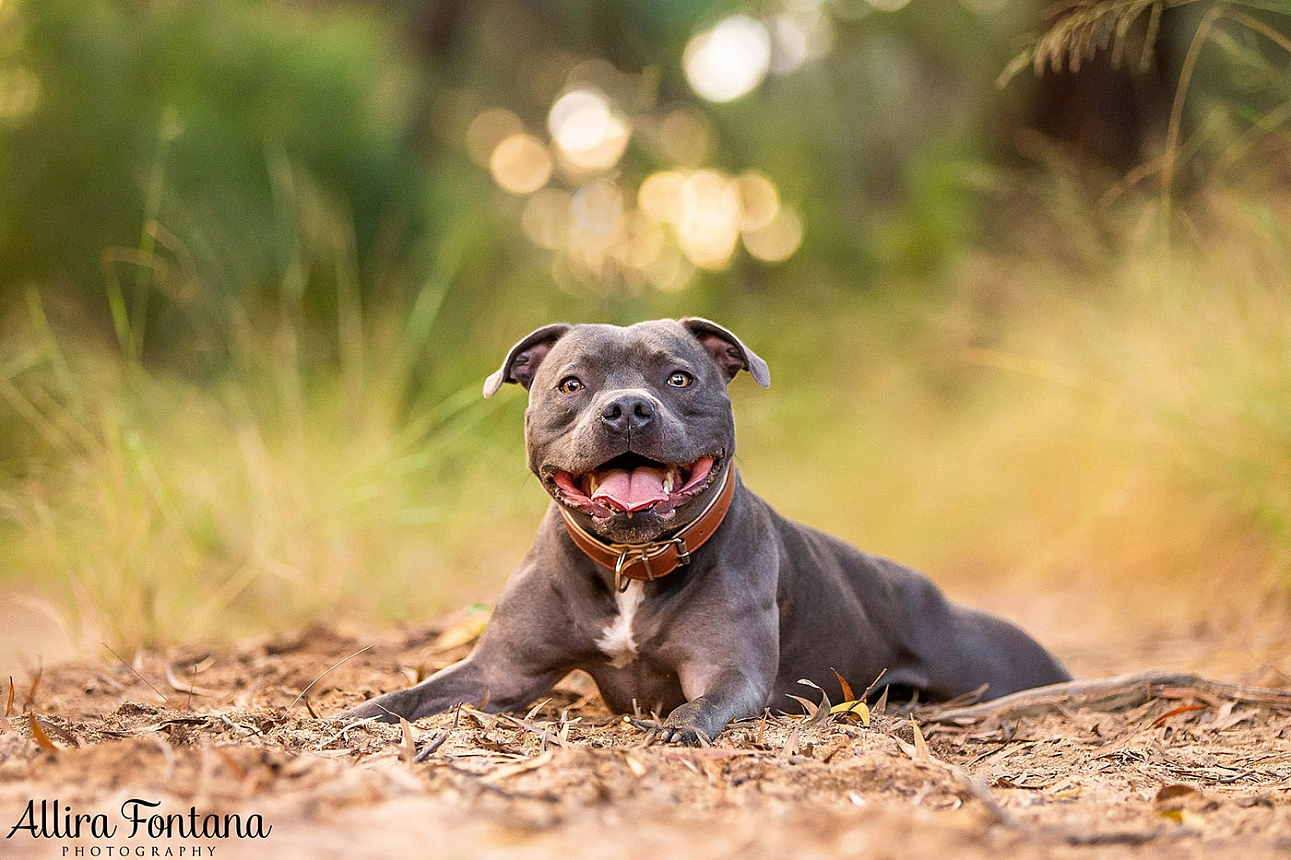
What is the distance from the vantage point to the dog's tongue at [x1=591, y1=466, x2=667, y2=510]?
11.3 feet

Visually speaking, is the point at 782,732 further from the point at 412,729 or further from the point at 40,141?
the point at 40,141

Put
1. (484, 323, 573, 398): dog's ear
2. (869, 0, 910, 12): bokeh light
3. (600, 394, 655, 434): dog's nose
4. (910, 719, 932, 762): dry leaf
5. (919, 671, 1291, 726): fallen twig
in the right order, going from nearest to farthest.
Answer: (910, 719, 932, 762): dry leaf → (600, 394, 655, 434): dog's nose → (484, 323, 573, 398): dog's ear → (919, 671, 1291, 726): fallen twig → (869, 0, 910, 12): bokeh light

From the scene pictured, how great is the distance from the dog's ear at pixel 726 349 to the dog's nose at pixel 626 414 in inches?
21.4

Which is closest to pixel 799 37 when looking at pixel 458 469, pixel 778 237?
pixel 778 237

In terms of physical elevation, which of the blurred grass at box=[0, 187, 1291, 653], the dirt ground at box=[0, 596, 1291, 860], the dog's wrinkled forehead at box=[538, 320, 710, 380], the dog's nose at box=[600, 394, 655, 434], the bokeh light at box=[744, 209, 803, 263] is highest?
the bokeh light at box=[744, 209, 803, 263]

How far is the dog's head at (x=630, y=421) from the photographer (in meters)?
3.42

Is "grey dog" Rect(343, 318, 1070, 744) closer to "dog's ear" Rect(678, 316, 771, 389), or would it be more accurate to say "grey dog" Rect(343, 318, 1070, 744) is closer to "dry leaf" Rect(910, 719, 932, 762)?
"dog's ear" Rect(678, 316, 771, 389)

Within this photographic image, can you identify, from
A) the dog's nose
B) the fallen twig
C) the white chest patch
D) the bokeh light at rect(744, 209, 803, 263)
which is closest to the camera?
the dog's nose

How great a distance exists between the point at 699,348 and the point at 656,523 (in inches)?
29.8

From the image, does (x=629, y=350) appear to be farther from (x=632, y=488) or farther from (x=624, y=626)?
(x=624, y=626)

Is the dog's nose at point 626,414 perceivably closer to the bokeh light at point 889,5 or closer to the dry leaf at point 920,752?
the dry leaf at point 920,752

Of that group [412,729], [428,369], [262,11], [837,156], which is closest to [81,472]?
[412,729]

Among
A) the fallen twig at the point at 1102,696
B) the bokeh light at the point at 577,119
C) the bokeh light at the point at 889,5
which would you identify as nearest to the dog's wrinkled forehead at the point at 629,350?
the fallen twig at the point at 1102,696

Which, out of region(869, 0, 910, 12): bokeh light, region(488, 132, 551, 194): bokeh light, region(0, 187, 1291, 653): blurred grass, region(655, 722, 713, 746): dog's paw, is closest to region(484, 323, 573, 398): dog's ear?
region(0, 187, 1291, 653): blurred grass
